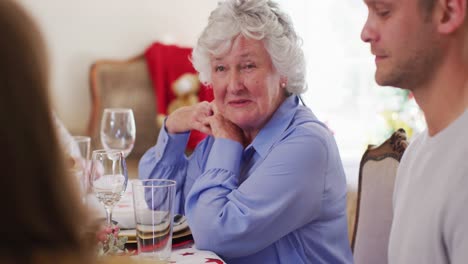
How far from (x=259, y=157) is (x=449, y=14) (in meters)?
0.77

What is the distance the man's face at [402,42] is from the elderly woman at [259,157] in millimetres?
463

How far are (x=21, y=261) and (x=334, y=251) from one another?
4.34ft

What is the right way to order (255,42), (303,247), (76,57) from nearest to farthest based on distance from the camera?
(303,247) → (255,42) → (76,57)

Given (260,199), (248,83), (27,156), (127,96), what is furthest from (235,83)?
(127,96)

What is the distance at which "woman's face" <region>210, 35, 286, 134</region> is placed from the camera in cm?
188

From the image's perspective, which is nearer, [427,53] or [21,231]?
[21,231]

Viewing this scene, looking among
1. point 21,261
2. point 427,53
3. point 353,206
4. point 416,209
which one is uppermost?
point 427,53

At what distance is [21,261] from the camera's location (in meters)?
0.57

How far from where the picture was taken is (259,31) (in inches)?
72.9

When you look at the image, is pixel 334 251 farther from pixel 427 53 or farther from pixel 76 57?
pixel 76 57

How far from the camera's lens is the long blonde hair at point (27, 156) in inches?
21.9

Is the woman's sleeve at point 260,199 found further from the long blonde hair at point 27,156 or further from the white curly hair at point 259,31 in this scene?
the long blonde hair at point 27,156

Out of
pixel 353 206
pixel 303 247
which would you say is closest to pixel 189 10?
pixel 353 206

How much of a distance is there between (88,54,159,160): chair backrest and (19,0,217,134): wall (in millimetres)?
123
